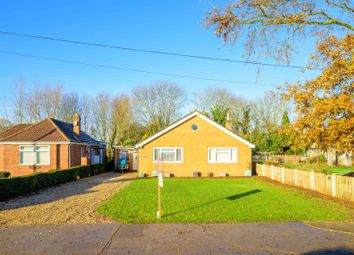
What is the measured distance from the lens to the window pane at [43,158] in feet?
93.7

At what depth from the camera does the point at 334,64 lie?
12.8 metres

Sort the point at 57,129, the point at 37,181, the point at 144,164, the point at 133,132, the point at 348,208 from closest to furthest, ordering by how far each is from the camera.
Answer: the point at 348,208, the point at 37,181, the point at 144,164, the point at 57,129, the point at 133,132

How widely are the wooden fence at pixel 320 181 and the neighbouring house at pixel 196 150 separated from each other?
4.30 metres

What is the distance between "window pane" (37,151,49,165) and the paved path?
2035 centimetres

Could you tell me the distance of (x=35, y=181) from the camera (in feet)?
60.7

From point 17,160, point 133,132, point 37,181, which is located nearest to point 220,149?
point 37,181

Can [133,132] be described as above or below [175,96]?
below

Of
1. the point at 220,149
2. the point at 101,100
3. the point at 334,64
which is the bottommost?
the point at 220,149

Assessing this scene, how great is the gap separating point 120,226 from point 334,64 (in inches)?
383

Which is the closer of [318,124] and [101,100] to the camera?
[318,124]

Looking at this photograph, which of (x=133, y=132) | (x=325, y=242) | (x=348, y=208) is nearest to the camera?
(x=325, y=242)

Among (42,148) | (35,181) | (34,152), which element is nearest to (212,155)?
(35,181)

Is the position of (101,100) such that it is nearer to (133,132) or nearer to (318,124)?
(133,132)

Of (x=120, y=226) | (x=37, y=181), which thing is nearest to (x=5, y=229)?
(x=120, y=226)
